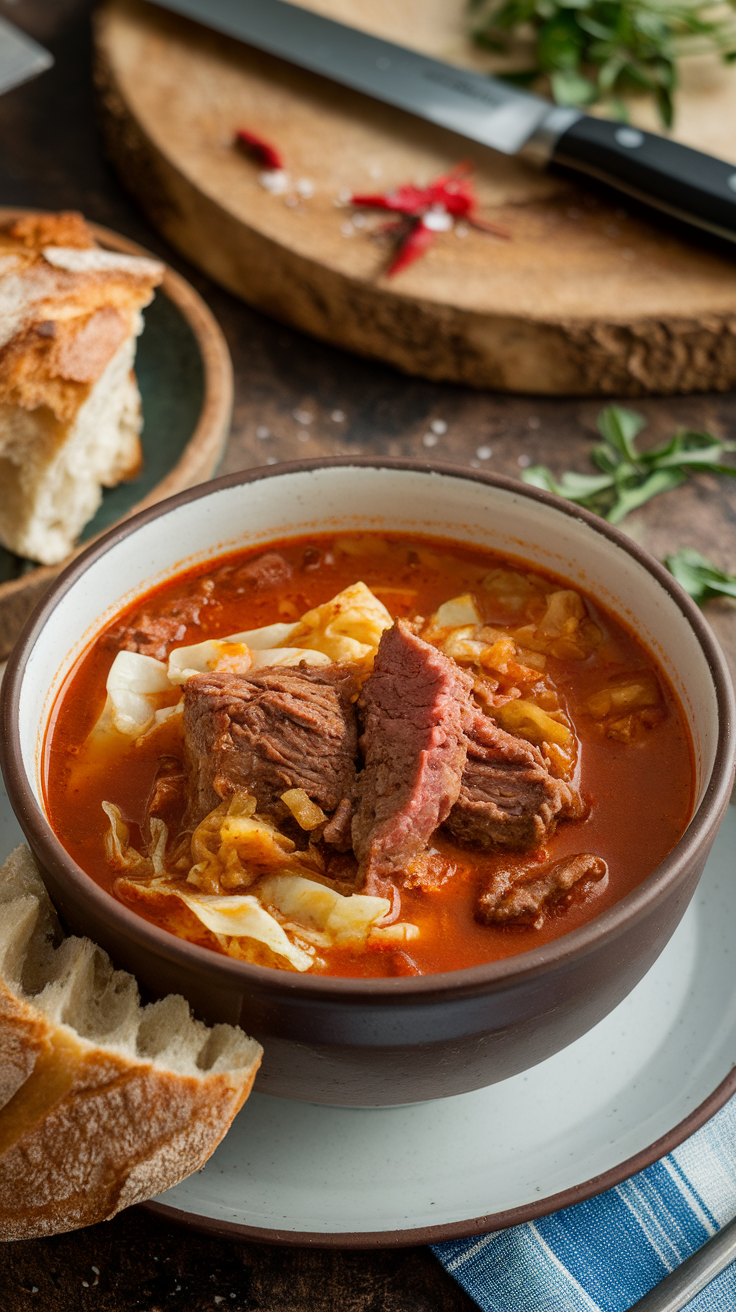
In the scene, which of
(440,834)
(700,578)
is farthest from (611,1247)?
(700,578)

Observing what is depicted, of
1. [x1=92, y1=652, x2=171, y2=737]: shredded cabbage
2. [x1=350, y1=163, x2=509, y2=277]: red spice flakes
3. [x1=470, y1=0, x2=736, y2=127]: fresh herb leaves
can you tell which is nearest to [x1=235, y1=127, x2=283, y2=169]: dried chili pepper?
[x1=350, y1=163, x2=509, y2=277]: red spice flakes

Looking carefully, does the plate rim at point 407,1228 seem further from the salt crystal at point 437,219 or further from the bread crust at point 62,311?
the salt crystal at point 437,219

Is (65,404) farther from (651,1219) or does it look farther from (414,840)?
(651,1219)

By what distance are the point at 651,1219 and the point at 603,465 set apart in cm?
272

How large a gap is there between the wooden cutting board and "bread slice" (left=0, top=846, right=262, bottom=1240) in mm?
3331

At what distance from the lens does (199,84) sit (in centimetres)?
559

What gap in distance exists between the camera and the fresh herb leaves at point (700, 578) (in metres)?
3.96

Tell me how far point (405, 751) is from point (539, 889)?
39 cm

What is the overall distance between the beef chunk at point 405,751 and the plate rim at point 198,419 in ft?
4.05

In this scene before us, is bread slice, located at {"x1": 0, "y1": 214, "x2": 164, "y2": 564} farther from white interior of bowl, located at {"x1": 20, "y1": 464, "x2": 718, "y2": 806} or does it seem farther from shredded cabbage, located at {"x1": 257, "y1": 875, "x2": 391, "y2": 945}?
shredded cabbage, located at {"x1": 257, "y1": 875, "x2": 391, "y2": 945}

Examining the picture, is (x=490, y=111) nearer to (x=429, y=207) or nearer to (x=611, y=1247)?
(x=429, y=207)

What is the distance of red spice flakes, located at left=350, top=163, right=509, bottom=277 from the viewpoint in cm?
501

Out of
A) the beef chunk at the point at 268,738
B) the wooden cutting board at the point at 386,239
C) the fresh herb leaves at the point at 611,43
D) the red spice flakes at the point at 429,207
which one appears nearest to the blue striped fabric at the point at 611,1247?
the beef chunk at the point at 268,738

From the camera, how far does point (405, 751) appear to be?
255 centimetres
